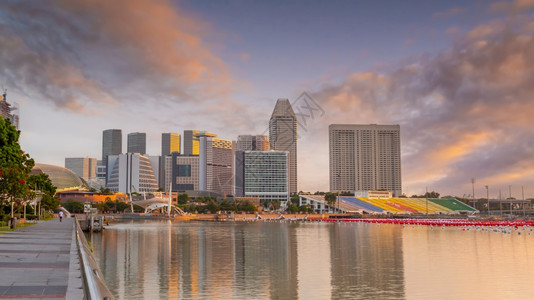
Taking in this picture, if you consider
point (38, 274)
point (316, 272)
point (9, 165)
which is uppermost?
point (9, 165)

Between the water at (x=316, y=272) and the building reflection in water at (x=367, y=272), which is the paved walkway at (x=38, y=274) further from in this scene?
the building reflection in water at (x=367, y=272)

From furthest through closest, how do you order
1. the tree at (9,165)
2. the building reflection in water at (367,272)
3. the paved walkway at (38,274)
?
the tree at (9,165) → the building reflection in water at (367,272) → the paved walkway at (38,274)

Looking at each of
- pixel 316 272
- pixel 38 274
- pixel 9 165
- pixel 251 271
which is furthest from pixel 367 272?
pixel 9 165

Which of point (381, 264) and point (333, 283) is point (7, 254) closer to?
point (333, 283)

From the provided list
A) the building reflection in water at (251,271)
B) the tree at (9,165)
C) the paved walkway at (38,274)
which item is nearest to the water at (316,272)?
the building reflection in water at (251,271)

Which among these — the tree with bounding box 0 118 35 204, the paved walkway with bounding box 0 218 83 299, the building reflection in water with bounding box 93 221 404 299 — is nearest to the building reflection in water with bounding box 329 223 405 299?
the building reflection in water with bounding box 93 221 404 299

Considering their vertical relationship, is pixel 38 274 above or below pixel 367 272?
above

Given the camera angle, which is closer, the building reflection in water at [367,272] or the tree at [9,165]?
the building reflection in water at [367,272]

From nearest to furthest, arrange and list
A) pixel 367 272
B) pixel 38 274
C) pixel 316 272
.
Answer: pixel 38 274
pixel 367 272
pixel 316 272

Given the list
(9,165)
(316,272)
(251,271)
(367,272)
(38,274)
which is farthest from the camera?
(9,165)

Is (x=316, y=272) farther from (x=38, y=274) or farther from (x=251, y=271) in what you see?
(x=38, y=274)

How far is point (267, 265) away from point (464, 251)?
1232 inches

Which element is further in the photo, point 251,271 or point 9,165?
point 9,165

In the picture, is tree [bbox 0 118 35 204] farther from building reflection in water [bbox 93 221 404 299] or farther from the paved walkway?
the paved walkway
